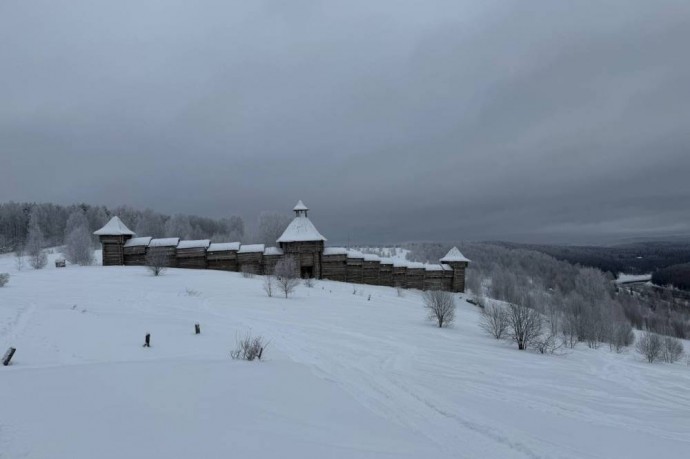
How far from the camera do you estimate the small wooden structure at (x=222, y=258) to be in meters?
38.4

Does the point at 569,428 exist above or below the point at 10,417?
below

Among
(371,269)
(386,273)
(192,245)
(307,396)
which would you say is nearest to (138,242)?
(192,245)

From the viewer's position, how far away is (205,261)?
38.3 metres

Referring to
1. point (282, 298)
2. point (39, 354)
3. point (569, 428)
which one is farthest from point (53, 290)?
point (569, 428)

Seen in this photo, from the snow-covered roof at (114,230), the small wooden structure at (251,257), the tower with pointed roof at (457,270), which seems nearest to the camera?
the snow-covered roof at (114,230)

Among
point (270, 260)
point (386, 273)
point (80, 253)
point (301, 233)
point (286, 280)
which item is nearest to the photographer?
point (286, 280)

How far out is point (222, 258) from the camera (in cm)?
3847

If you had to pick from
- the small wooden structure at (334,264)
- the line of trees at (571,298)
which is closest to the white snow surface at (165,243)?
the small wooden structure at (334,264)

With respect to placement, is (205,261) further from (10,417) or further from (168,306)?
(10,417)

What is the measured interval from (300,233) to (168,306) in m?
23.1

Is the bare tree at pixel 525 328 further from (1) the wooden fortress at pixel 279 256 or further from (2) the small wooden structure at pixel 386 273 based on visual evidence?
(2) the small wooden structure at pixel 386 273

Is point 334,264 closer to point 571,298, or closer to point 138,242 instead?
Answer: point 138,242

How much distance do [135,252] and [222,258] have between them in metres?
7.72

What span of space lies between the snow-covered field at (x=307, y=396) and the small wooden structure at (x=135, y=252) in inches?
968
